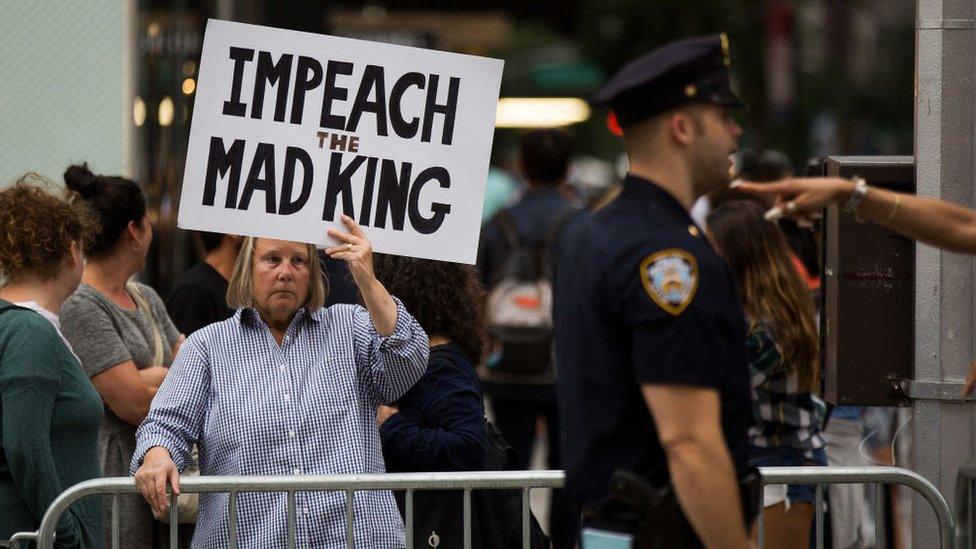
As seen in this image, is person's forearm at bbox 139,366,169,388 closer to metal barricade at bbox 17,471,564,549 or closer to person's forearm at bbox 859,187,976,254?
metal barricade at bbox 17,471,564,549

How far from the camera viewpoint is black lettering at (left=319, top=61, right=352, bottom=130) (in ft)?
17.1

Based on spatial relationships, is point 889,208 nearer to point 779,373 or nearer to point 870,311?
point 870,311

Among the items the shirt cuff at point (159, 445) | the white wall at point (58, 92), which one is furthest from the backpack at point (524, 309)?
the shirt cuff at point (159, 445)

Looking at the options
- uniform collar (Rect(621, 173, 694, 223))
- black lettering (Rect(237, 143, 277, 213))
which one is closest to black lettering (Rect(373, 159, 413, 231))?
black lettering (Rect(237, 143, 277, 213))

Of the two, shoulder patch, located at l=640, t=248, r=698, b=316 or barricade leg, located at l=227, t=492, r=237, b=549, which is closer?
shoulder patch, located at l=640, t=248, r=698, b=316

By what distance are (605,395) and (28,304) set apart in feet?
7.18

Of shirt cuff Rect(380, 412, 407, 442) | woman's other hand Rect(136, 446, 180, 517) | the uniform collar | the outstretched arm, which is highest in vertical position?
the outstretched arm

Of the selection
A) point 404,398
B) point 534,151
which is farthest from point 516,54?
point 404,398

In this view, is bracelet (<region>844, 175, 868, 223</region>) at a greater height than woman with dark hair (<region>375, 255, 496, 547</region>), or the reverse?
bracelet (<region>844, 175, 868, 223</region>)

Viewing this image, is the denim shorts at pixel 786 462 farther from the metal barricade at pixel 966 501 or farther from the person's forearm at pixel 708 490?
the person's forearm at pixel 708 490

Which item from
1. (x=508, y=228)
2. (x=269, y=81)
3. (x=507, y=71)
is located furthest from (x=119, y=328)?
(x=507, y=71)

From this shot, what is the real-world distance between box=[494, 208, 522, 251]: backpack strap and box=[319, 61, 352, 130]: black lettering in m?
3.84

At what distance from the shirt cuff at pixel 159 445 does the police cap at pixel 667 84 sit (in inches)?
73.9

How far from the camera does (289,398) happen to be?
4.91 meters
